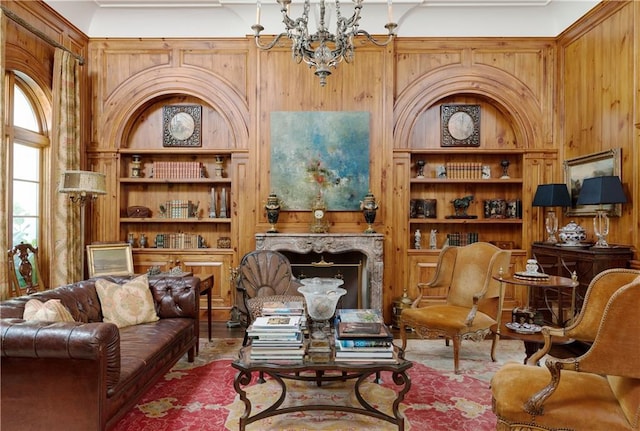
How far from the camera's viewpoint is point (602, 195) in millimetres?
3986

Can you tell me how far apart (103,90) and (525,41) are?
5.80 metres

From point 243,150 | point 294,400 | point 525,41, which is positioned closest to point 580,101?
point 525,41

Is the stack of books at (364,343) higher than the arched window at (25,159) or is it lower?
lower

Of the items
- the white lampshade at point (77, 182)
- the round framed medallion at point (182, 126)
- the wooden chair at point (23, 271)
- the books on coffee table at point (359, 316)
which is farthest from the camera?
the round framed medallion at point (182, 126)

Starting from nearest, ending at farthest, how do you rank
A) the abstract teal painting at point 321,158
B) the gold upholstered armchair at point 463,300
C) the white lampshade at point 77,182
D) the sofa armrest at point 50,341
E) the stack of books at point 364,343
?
the sofa armrest at point 50,341 < the stack of books at point 364,343 < the gold upholstered armchair at point 463,300 < the white lampshade at point 77,182 < the abstract teal painting at point 321,158

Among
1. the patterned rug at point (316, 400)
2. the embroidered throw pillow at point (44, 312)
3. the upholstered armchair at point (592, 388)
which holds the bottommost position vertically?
the patterned rug at point (316, 400)

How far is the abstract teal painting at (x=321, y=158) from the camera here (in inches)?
210

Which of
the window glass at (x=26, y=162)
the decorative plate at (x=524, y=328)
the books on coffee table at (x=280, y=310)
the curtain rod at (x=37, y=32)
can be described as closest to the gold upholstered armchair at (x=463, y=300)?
the decorative plate at (x=524, y=328)

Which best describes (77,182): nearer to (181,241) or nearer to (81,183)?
A: (81,183)

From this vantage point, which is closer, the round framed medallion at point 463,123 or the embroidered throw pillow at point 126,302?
the embroidered throw pillow at point 126,302

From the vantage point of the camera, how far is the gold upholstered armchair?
351cm

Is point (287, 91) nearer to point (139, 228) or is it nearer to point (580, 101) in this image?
point (139, 228)

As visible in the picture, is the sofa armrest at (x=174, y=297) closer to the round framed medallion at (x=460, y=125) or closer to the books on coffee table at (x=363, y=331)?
the books on coffee table at (x=363, y=331)

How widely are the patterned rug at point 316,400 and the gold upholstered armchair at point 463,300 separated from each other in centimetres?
26
